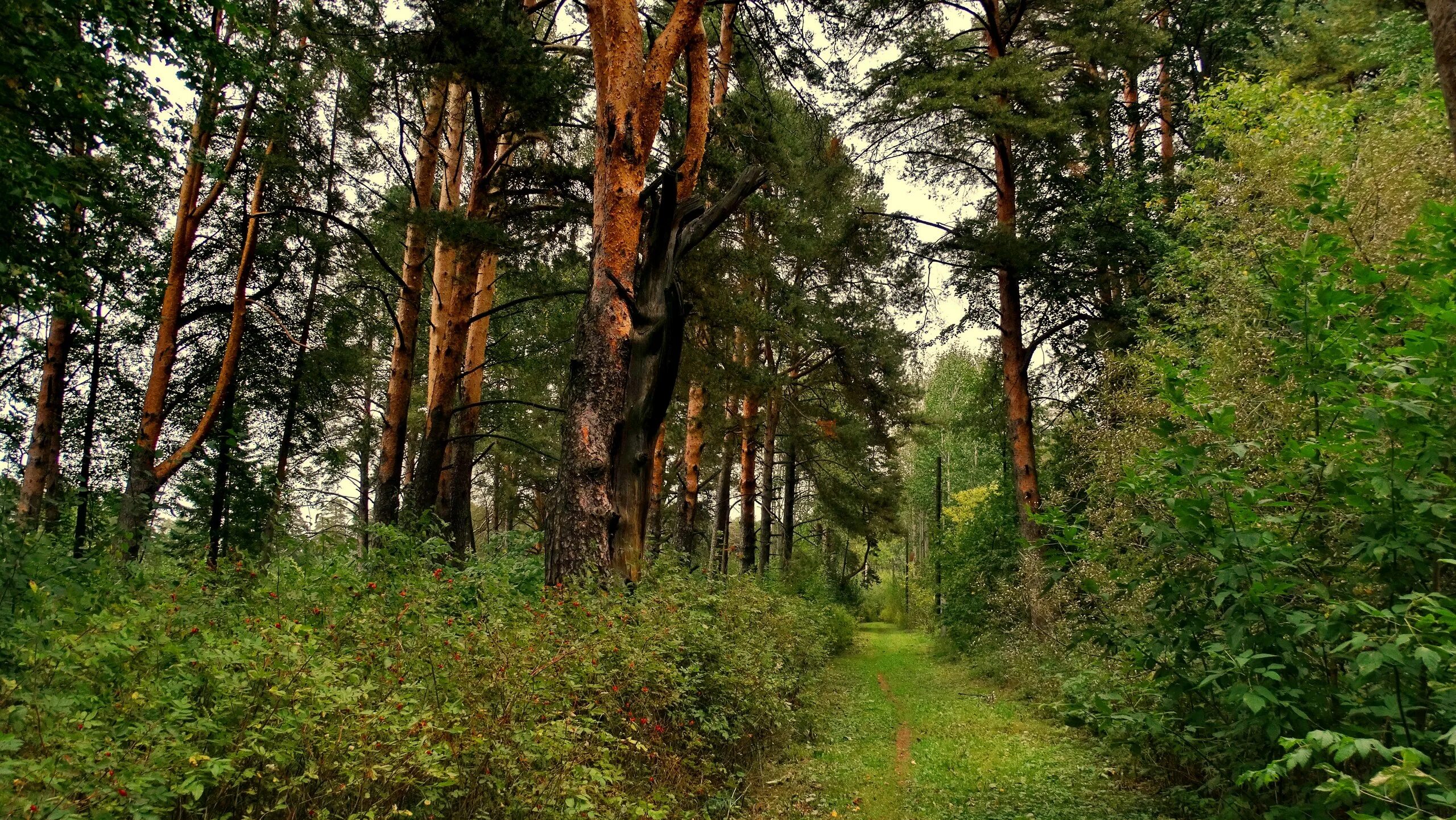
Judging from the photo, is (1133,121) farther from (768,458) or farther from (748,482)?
(748,482)

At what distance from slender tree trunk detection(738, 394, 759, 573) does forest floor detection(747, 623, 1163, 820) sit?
21.3 feet

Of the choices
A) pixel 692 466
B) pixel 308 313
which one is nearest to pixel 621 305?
pixel 692 466

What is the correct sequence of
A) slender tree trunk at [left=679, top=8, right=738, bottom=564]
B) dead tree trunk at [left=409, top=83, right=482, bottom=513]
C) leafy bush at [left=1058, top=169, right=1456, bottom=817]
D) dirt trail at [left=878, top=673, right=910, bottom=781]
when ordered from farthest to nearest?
1. slender tree trunk at [left=679, top=8, right=738, bottom=564]
2. dead tree trunk at [left=409, top=83, right=482, bottom=513]
3. dirt trail at [left=878, top=673, right=910, bottom=781]
4. leafy bush at [left=1058, top=169, right=1456, bottom=817]

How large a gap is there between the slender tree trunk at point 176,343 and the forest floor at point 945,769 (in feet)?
27.7

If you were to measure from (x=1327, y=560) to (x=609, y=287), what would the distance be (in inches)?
235

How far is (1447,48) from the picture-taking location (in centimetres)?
376

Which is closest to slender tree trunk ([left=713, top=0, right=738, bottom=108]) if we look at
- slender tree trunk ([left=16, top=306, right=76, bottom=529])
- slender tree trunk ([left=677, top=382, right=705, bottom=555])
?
slender tree trunk ([left=677, top=382, right=705, bottom=555])

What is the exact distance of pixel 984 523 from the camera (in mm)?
19938

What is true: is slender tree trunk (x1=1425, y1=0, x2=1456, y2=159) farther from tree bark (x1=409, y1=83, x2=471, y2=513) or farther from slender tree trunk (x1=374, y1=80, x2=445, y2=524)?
slender tree trunk (x1=374, y1=80, x2=445, y2=524)

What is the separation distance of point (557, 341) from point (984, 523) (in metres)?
12.8

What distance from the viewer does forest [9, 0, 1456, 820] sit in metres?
2.91

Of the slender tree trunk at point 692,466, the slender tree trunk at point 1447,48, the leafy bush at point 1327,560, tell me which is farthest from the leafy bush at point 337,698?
the slender tree trunk at point 692,466

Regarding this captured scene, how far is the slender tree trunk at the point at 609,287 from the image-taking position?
6555 millimetres

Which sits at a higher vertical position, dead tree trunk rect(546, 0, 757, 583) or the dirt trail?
dead tree trunk rect(546, 0, 757, 583)
